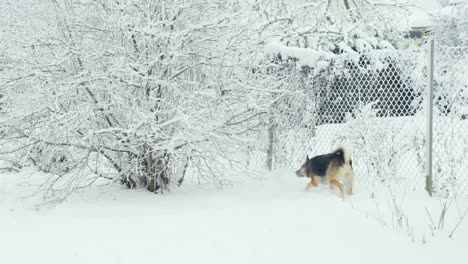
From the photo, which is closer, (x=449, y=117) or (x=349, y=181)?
(x=449, y=117)

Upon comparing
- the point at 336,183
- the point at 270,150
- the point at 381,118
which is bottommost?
the point at 336,183

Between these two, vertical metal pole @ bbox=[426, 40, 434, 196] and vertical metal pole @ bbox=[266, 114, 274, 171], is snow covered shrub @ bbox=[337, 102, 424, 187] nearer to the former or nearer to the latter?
vertical metal pole @ bbox=[426, 40, 434, 196]

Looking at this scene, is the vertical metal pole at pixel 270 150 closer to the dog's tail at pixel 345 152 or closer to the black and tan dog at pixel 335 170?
the black and tan dog at pixel 335 170

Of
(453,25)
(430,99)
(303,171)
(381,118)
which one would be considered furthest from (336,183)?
(453,25)

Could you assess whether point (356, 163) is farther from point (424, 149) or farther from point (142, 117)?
point (142, 117)

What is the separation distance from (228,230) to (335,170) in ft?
6.78

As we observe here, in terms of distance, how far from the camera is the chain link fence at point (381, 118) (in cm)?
577

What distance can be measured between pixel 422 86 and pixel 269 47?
224 cm

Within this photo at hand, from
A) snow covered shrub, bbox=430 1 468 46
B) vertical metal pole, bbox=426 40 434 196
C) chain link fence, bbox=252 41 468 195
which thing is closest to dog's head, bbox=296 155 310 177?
chain link fence, bbox=252 41 468 195

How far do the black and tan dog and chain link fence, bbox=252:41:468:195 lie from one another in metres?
0.38

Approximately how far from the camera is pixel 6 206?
574cm

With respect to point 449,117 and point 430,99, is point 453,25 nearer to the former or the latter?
point 449,117

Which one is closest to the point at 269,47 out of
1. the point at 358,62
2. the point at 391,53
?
the point at 358,62

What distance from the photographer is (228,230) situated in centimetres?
435
